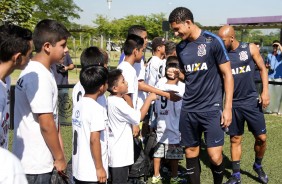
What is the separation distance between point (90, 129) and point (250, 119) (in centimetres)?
274

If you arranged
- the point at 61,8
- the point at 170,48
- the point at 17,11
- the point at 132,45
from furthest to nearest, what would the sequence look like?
the point at 61,8 → the point at 17,11 → the point at 170,48 → the point at 132,45

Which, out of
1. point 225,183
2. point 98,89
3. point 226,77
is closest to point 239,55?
point 226,77

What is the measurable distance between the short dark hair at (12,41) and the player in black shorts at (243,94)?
121 inches

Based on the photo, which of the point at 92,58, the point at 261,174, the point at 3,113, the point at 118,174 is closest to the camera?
the point at 3,113

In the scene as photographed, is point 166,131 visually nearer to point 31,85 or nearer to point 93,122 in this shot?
point 93,122

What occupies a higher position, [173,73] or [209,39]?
[209,39]

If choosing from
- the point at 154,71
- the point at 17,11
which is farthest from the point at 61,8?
the point at 154,71

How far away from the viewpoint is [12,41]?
246cm

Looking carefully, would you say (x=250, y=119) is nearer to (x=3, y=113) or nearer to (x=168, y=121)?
(x=168, y=121)

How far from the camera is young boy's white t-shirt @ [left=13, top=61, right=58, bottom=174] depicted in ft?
8.83

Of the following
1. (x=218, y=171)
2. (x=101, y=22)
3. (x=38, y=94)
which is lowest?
(x=218, y=171)

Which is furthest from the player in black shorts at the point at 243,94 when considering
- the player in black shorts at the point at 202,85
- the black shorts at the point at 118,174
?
the black shorts at the point at 118,174

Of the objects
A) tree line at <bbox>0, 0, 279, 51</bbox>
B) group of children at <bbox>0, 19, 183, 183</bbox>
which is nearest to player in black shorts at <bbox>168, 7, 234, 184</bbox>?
group of children at <bbox>0, 19, 183, 183</bbox>

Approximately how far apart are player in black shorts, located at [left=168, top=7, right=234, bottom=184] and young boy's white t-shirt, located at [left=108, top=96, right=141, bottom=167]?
738mm
